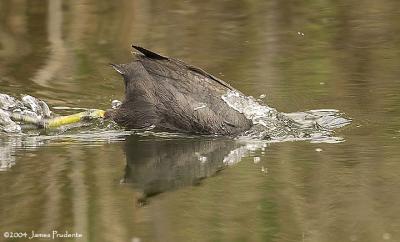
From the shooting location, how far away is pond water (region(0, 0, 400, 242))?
4590 millimetres

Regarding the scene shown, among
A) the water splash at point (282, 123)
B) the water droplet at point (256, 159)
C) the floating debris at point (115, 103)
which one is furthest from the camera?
the floating debris at point (115, 103)

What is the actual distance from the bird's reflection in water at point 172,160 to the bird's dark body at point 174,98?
0.11 m

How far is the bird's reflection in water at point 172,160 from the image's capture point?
A: 205 inches

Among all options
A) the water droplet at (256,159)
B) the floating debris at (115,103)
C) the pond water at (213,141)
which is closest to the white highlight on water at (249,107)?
the pond water at (213,141)

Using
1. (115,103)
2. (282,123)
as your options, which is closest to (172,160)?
(282,123)

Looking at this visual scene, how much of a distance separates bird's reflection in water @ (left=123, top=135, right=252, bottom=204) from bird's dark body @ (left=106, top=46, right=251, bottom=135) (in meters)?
0.11

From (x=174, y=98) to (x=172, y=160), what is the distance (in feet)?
1.74

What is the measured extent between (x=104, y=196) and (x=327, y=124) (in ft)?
6.95

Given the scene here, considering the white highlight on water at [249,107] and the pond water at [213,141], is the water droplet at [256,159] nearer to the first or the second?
the pond water at [213,141]

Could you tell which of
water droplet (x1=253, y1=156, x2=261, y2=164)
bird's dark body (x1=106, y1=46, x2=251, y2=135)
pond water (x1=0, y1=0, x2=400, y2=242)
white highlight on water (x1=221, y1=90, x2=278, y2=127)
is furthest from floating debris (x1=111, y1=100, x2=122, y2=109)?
water droplet (x1=253, y1=156, x2=261, y2=164)

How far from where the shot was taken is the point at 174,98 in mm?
6102

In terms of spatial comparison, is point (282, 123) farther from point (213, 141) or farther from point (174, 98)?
point (174, 98)

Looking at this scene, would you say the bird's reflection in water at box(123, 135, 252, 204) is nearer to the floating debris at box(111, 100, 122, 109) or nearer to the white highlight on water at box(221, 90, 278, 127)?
the white highlight on water at box(221, 90, 278, 127)

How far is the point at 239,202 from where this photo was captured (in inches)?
191
